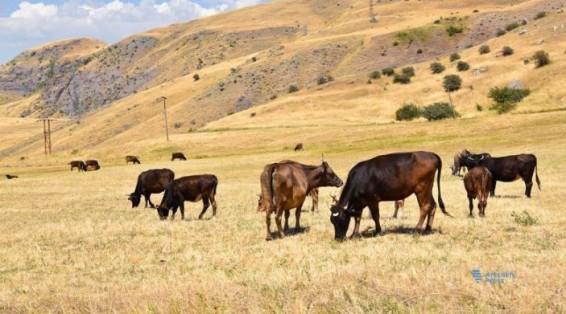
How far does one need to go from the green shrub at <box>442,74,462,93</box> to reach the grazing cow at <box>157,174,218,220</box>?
267 ft

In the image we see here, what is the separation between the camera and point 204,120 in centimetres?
13300

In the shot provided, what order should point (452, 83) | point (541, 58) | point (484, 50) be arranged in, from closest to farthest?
1. point (541, 58)
2. point (452, 83)
3. point (484, 50)

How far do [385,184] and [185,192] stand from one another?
9703mm

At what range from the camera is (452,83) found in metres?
97.7

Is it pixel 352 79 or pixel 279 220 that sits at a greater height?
pixel 352 79

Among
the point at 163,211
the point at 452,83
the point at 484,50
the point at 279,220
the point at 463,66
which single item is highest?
the point at 484,50

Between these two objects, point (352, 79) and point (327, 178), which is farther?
point (352, 79)

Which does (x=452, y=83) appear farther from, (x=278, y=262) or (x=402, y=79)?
(x=278, y=262)

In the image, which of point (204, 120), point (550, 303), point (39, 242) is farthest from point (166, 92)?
point (550, 303)

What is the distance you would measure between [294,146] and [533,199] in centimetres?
5155

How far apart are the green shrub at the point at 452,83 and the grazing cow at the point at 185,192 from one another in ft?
267

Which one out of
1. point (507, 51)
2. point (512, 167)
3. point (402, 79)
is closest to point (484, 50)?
point (507, 51)

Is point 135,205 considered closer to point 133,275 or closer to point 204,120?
point 133,275

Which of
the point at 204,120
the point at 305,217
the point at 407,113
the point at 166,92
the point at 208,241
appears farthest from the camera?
the point at 166,92
